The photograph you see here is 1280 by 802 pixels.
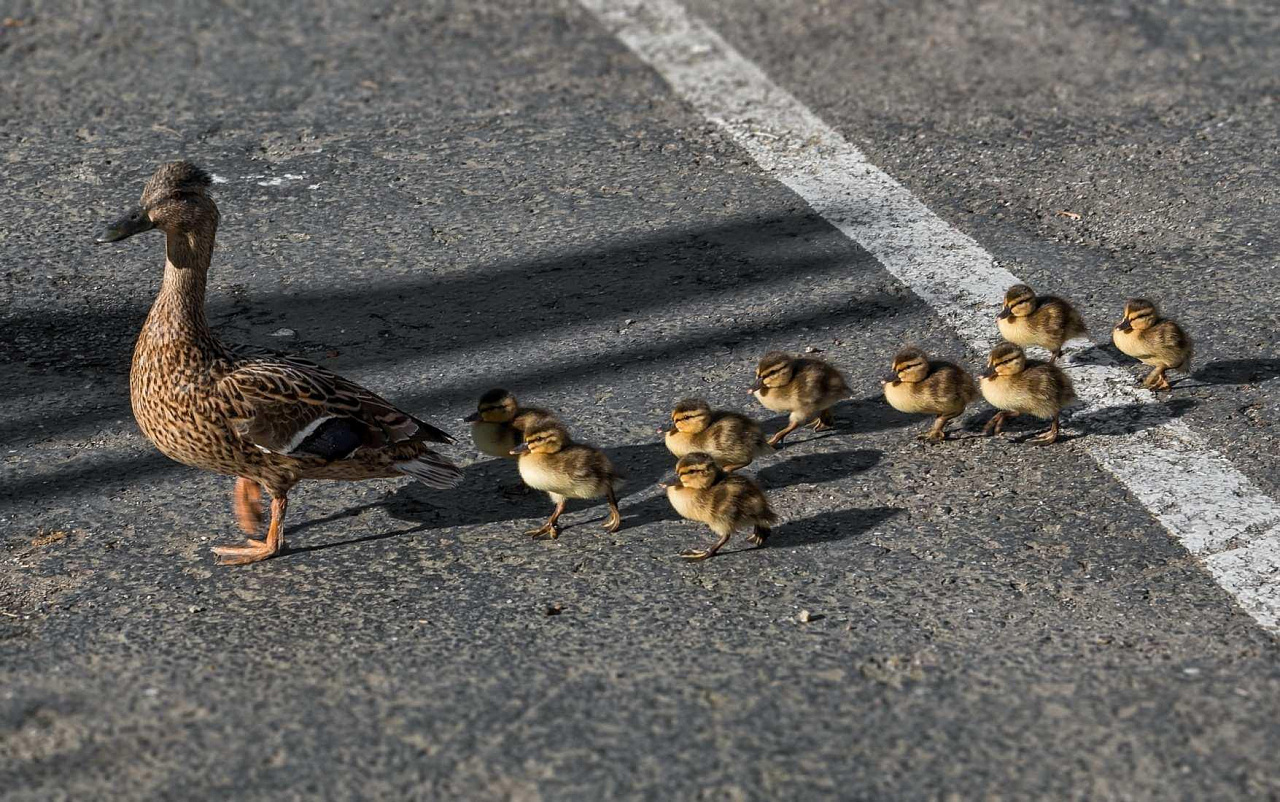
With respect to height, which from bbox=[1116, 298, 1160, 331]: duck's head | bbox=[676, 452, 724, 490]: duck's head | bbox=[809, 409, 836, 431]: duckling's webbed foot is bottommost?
bbox=[809, 409, 836, 431]: duckling's webbed foot

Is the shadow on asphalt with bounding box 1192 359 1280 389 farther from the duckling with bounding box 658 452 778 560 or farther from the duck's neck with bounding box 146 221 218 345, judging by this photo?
the duck's neck with bounding box 146 221 218 345

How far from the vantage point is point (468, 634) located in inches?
193

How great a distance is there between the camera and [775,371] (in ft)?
20.0

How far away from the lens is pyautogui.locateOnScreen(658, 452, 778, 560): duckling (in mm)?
5328

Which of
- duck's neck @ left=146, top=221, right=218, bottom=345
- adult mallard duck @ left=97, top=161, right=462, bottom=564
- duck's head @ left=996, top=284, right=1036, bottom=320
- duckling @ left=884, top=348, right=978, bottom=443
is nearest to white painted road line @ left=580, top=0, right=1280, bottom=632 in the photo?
duck's head @ left=996, top=284, right=1036, bottom=320

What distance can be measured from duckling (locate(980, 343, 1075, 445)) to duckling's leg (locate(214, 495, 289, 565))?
107 inches

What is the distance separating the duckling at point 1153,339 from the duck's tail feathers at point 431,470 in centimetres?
273

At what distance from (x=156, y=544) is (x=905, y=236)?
3.84 metres

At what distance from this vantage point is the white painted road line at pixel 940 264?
532 centimetres

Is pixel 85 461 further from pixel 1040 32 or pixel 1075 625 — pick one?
pixel 1040 32

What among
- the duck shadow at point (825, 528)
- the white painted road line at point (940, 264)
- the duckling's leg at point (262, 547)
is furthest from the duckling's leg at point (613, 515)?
the white painted road line at point (940, 264)

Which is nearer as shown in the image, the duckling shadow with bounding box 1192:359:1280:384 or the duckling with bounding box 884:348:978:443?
the duckling with bounding box 884:348:978:443

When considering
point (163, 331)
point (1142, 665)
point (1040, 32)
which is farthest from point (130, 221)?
point (1040, 32)

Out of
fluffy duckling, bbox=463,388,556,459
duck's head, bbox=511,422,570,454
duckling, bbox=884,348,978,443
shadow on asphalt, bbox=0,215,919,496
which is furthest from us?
shadow on asphalt, bbox=0,215,919,496
